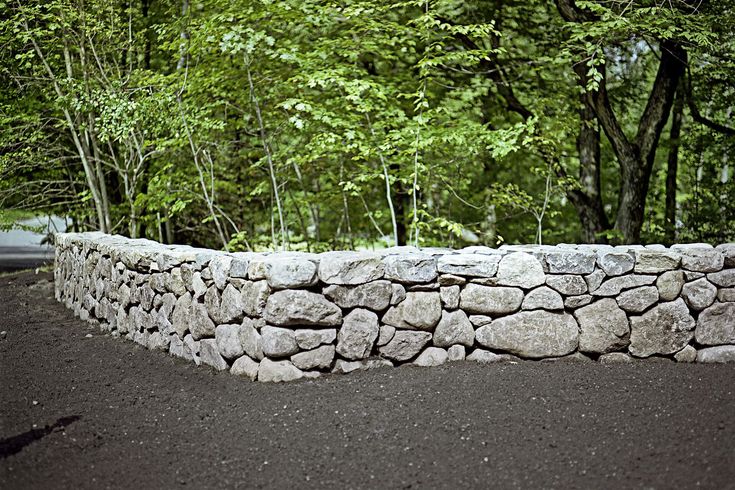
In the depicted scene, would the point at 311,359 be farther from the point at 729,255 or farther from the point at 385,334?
the point at 729,255

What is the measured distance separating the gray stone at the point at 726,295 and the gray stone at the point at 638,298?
472mm

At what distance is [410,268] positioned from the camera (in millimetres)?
4617

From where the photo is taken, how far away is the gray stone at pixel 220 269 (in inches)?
188

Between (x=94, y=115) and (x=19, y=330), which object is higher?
(x=94, y=115)

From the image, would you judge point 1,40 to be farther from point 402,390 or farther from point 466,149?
point 402,390

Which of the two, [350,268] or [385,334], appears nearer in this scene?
[350,268]

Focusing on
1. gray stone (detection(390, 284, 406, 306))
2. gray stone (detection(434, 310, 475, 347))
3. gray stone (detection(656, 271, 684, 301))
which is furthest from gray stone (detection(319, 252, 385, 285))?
gray stone (detection(656, 271, 684, 301))

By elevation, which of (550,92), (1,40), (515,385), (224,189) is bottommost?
(515,385)

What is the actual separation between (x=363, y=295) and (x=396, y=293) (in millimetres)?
228

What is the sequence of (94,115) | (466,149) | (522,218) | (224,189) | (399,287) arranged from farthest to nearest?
1. (522,218)
2. (224,189)
3. (94,115)
4. (466,149)
5. (399,287)

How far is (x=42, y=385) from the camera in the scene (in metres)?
4.74

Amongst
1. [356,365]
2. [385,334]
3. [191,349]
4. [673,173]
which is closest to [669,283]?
[385,334]

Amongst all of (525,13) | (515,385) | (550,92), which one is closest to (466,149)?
(550,92)

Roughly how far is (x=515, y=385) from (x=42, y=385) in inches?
125
